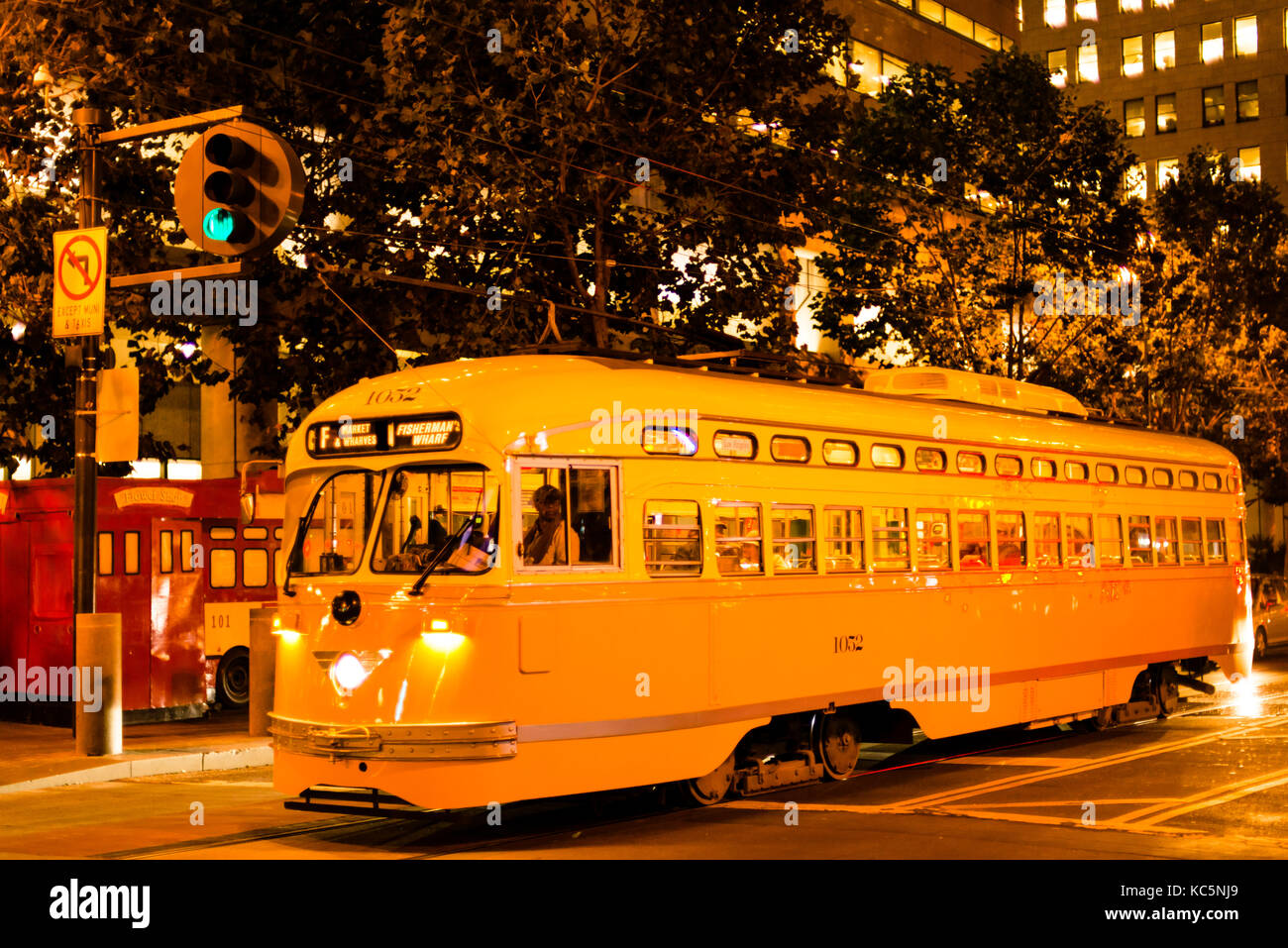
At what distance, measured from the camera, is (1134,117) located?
79.8 meters

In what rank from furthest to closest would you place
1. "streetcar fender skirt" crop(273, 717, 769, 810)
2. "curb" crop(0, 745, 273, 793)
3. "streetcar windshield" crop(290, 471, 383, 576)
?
"curb" crop(0, 745, 273, 793)
"streetcar windshield" crop(290, 471, 383, 576)
"streetcar fender skirt" crop(273, 717, 769, 810)

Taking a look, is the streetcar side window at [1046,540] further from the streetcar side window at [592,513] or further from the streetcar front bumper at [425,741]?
the streetcar front bumper at [425,741]

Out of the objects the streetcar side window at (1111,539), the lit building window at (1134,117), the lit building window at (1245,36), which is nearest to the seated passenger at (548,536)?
the streetcar side window at (1111,539)

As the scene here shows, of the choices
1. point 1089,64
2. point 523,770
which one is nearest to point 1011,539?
point 523,770

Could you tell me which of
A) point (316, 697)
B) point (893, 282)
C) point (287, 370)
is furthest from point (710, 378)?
point (893, 282)

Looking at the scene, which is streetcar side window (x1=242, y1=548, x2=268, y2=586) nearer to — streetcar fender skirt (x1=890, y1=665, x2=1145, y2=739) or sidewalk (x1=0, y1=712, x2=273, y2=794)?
sidewalk (x1=0, y1=712, x2=273, y2=794)

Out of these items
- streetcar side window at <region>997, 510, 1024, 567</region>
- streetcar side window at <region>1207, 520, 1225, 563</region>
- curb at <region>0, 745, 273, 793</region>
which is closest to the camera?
curb at <region>0, 745, 273, 793</region>

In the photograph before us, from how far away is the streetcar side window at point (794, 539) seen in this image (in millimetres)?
12922

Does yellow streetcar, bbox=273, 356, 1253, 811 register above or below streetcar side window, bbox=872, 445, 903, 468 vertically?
below

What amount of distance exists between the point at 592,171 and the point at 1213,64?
6581 cm

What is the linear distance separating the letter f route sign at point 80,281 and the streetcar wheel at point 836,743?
843 centimetres

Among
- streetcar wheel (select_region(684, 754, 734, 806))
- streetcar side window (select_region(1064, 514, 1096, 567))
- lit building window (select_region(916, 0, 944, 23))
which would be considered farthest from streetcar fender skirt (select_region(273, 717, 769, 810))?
lit building window (select_region(916, 0, 944, 23))

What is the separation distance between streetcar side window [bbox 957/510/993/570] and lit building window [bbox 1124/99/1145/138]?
69.1 m

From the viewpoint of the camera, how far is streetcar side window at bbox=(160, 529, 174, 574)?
67.9 ft
